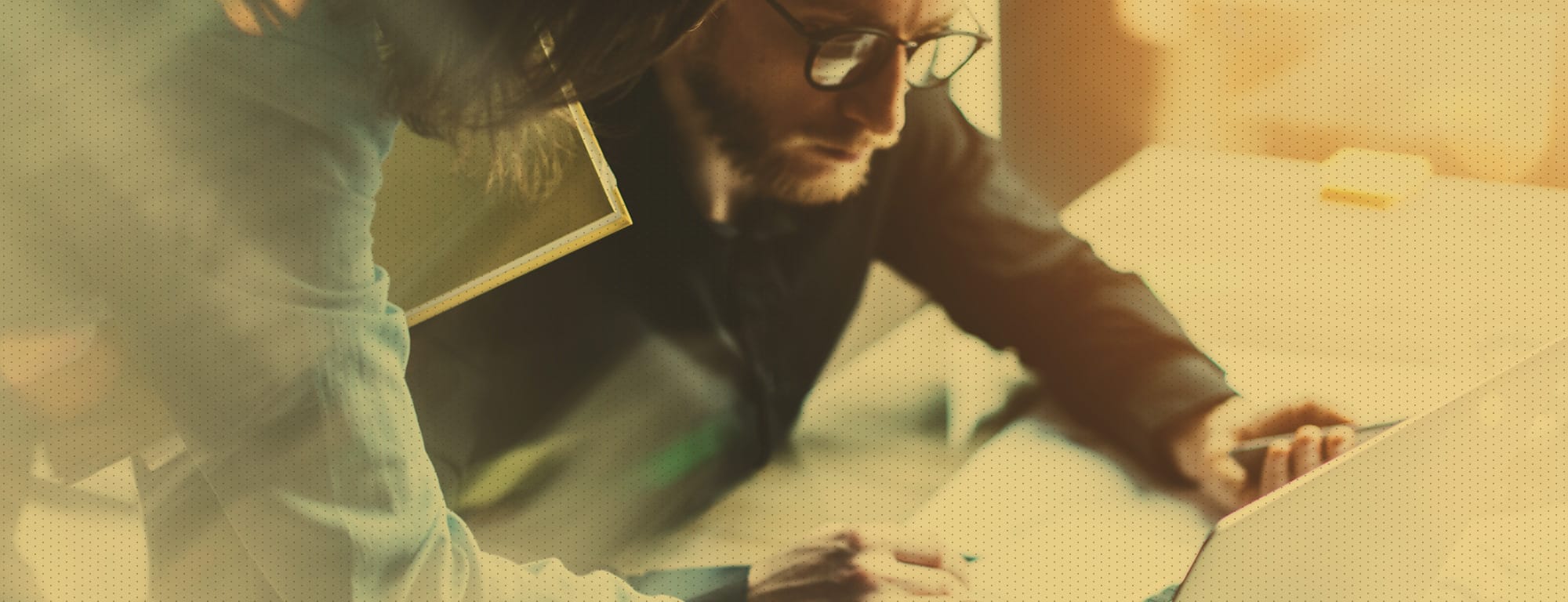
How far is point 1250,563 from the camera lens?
1132 millimetres

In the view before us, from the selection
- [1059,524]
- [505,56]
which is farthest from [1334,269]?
[505,56]

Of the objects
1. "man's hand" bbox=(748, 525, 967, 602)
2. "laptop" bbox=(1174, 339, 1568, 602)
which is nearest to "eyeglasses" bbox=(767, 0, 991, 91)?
"man's hand" bbox=(748, 525, 967, 602)

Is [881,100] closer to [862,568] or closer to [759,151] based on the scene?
[759,151]

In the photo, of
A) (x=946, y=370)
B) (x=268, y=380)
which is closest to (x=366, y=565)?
(x=268, y=380)

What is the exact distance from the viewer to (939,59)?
964mm

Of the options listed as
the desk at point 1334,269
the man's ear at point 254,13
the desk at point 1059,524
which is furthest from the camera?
the desk at point 1059,524

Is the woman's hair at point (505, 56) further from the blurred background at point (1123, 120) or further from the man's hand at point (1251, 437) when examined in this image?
the man's hand at point (1251, 437)

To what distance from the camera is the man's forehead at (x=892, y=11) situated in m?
0.93

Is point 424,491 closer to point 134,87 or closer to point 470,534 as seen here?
point 470,534

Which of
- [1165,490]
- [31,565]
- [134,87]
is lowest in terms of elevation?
[31,565]

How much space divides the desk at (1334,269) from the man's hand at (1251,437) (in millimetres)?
28

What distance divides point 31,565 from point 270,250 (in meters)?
0.44

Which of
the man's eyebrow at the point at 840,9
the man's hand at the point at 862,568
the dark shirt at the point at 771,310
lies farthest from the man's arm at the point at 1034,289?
the man's hand at the point at 862,568

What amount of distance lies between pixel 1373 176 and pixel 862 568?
2.17 feet
